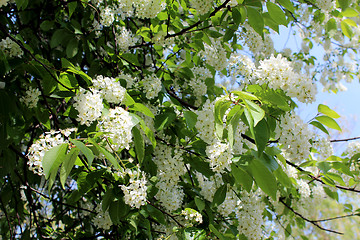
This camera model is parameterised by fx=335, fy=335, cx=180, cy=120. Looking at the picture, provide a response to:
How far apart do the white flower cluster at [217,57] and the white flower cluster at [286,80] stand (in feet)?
3.28

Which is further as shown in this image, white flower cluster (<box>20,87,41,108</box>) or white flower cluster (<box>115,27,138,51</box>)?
white flower cluster (<box>115,27,138,51</box>)

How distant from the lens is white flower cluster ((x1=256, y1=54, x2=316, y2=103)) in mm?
2025

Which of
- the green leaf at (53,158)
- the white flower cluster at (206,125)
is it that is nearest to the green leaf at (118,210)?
the white flower cluster at (206,125)

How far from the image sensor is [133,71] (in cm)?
306

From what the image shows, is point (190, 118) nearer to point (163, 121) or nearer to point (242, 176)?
point (163, 121)

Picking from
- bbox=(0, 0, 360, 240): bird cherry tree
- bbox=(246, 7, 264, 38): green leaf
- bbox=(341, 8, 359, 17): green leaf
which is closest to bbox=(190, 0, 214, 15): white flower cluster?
bbox=(0, 0, 360, 240): bird cherry tree

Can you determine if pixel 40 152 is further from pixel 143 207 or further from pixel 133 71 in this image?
pixel 133 71

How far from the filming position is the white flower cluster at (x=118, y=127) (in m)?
1.65

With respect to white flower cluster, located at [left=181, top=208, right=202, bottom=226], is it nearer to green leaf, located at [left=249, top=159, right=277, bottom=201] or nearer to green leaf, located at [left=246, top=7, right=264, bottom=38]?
green leaf, located at [left=249, top=159, right=277, bottom=201]

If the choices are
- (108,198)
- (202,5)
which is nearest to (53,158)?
(108,198)

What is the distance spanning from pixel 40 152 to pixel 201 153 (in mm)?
1091

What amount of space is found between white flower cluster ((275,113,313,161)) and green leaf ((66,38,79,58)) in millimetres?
1869

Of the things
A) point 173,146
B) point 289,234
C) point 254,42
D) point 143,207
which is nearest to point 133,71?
point 173,146

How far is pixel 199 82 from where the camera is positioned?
2955 millimetres
